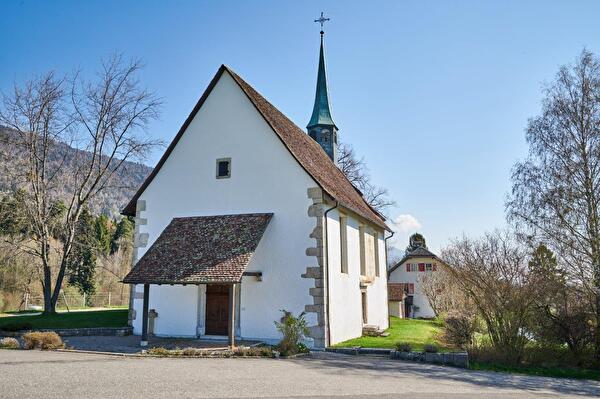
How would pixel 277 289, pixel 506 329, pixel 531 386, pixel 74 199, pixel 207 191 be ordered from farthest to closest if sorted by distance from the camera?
pixel 74 199, pixel 207 191, pixel 277 289, pixel 506 329, pixel 531 386

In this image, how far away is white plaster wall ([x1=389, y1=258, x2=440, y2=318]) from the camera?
47.2m

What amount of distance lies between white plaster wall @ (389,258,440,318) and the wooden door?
33.6 meters

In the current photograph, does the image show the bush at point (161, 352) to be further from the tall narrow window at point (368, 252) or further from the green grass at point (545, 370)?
the tall narrow window at point (368, 252)

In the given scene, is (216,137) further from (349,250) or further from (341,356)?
(341,356)

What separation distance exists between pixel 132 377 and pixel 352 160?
26.0 metres

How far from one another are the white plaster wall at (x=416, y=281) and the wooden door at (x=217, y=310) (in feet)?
110

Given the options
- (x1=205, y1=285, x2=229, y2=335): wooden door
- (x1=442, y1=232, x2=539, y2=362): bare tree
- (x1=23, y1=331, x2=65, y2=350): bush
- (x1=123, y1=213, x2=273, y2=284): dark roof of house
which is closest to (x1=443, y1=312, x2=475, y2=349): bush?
(x1=442, y1=232, x2=539, y2=362): bare tree

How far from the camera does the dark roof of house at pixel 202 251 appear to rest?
1398cm

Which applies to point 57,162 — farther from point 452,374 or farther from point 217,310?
point 452,374

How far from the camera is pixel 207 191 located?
17203 millimetres

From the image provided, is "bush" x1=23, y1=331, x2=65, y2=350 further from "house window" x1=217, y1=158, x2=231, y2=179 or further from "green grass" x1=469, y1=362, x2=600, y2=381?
"green grass" x1=469, y1=362, x2=600, y2=381

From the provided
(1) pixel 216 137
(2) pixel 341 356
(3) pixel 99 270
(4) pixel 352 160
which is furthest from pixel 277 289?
(3) pixel 99 270

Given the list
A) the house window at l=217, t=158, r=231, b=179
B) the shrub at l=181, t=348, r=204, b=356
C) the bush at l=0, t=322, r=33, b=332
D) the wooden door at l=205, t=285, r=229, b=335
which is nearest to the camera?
the shrub at l=181, t=348, r=204, b=356

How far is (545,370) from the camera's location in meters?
12.0
